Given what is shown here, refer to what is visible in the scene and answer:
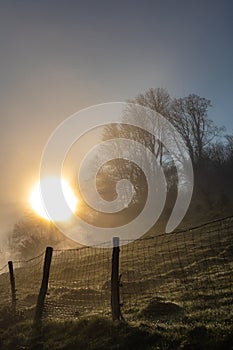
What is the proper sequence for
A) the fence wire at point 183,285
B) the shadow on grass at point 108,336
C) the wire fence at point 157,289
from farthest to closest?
1. the wire fence at point 157,289
2. the fence wire at point 183,285
3. the shadow on grass at point 108,336

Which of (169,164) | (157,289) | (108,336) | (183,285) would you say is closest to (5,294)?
(157,289)

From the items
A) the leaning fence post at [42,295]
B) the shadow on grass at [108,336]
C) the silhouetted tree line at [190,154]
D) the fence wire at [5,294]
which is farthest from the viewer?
the silhouetted tree line at [190,154]

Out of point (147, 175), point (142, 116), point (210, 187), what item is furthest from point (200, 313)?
point (142, 116)

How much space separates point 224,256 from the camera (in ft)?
60.5

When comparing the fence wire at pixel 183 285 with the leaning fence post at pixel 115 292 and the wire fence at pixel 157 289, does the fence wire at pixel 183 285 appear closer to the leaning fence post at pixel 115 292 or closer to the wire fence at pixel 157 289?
the wire fence at pixel 157 289

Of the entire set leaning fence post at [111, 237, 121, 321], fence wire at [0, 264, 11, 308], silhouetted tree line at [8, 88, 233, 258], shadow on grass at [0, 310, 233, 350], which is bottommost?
shadow on grass at [0, 310, 233, 350]

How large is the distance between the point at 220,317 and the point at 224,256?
1055 cm

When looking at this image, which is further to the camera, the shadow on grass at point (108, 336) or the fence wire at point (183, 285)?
the fence wire at point (183, 285)

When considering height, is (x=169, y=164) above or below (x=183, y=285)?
above

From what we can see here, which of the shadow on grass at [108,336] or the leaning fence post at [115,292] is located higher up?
the leaning fence post at [115,292]

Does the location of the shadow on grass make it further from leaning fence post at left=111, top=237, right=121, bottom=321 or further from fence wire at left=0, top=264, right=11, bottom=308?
fence wire at left=0, top=264, right=11, bottom=308

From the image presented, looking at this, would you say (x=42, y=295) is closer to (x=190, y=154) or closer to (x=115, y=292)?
(x=115, y=292)

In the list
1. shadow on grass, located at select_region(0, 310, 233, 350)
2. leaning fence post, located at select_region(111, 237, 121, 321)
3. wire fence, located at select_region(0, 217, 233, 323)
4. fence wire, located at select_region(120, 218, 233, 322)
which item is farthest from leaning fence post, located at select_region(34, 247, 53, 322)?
leaning fence post, located at select_region(111, 237, 121, 321)

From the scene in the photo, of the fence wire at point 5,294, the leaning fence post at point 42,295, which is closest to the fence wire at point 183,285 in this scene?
the leaning fence post at point 42,295
